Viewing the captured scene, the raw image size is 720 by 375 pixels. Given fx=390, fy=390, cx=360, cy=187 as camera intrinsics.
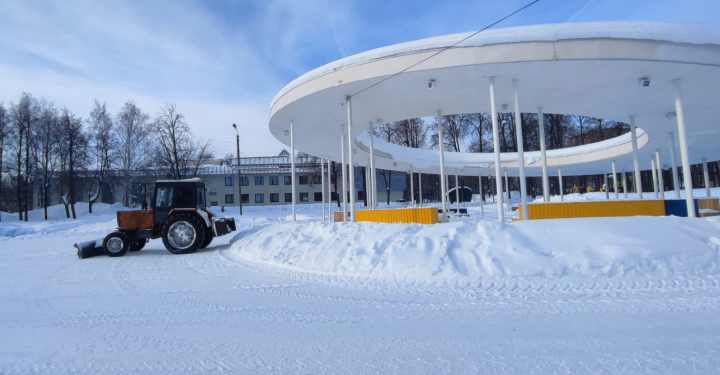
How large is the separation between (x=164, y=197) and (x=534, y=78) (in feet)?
37.7

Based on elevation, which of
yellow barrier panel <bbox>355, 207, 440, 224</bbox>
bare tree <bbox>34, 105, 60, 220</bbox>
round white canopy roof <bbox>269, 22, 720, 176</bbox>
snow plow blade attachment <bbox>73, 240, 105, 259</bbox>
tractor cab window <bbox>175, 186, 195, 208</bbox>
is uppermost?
bare tree <bbox>34, 105, 60, 220</bbox>

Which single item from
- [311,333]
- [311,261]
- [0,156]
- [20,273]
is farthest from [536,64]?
[0,156]

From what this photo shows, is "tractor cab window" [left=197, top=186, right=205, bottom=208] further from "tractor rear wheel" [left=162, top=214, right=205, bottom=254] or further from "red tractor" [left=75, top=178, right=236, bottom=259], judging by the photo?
"tractor rear wheel" [left=162, top=214, right=205, bottom=254]

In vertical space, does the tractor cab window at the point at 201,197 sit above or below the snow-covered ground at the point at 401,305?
above

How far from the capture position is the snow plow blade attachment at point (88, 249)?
37.5 feet

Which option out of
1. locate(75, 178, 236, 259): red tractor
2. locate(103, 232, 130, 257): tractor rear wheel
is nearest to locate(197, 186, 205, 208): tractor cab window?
locate(75, 178, 236, 259): red tractor

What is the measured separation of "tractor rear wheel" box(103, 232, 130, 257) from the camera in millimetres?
11797

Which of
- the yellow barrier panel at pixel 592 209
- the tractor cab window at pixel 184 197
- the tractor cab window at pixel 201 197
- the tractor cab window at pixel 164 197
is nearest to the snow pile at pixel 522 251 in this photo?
the yellow barrier panel at pixel 592 209

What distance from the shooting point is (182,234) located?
12.1 m

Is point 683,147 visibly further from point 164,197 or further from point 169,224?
point 164,197

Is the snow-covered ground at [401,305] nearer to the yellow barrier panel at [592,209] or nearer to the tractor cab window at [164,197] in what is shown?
the yellow barrier panel at [592,209]

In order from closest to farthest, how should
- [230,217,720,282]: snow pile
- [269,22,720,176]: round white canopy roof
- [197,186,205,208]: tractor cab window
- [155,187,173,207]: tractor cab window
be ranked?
[230,217,720,282]: snow pile → [269,22,720,176]: round white canopy roof → [155,187,173,207]: tractor cab window → [197,186,205,208]: tractor cab window

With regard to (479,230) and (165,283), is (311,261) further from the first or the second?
(479,230)

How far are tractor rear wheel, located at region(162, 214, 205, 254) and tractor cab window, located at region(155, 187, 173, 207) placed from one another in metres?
0.68
